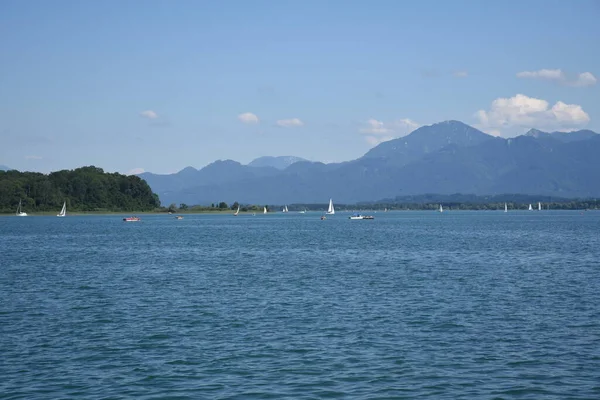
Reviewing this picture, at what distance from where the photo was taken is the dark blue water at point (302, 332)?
22.3m

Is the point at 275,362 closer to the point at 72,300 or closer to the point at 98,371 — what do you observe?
the point at 98,371

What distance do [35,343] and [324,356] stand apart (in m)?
11.7

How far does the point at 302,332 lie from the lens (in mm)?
30094

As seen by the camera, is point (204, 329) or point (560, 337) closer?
point (560, 337)

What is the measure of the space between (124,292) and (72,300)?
408cm

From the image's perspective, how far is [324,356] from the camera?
25719mm

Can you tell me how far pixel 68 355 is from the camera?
26.3m

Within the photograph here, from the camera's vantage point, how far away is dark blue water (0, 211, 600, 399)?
22281 mm

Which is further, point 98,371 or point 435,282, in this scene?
point 435,282

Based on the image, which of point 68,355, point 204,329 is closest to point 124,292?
point 204,329

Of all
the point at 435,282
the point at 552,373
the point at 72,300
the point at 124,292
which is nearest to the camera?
the point at 552,373

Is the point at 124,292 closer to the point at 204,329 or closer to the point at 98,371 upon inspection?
the point at 204,329

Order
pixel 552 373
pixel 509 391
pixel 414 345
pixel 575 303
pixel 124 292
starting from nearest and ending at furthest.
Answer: pixel 509 391 → pixel 552 373 → pixel 414 345 → pixel 575 303 → pixel 124 292

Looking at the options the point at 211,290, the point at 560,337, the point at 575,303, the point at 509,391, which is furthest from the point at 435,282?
the point at 509,391
